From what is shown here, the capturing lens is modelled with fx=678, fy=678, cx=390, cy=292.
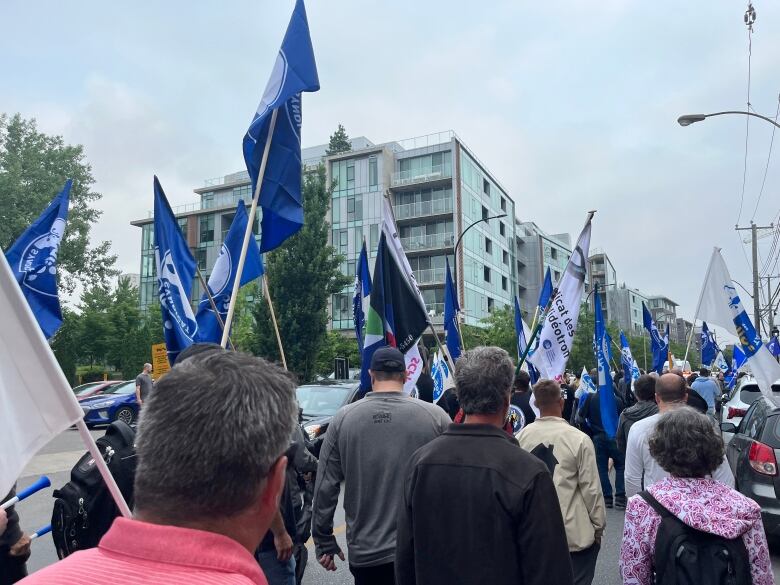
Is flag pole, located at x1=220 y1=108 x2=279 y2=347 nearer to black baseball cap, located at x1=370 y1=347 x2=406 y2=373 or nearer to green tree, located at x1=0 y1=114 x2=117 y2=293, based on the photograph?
Answer: black baseball cap, located at x1=370 y1=347 x2=406 y2=373

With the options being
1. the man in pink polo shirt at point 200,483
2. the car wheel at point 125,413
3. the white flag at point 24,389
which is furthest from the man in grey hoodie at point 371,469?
the car wheel at point 125,413

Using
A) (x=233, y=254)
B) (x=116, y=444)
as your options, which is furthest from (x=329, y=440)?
(x=233, y=254)

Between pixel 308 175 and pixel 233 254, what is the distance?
22124 millimetres

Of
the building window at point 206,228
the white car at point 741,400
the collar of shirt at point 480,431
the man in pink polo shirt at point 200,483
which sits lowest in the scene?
the white car at point 741,400

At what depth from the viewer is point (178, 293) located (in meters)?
5.63

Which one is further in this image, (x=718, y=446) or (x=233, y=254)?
(x=233, y=254)

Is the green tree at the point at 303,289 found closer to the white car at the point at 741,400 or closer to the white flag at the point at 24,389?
the white car at the point at 741,400

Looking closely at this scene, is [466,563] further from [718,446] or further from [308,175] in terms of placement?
[308,175]

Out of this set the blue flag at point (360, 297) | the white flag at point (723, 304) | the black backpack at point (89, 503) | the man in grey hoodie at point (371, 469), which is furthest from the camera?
the white flag at point (723, 304)

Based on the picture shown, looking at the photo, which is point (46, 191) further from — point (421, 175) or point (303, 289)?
point (421, 175)

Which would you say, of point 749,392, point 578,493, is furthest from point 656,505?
point 749,392

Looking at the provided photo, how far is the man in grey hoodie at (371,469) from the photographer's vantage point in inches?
150

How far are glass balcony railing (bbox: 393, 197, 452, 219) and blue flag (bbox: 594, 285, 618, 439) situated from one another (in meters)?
47.0

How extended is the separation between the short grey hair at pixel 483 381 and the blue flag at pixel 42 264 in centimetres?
441
